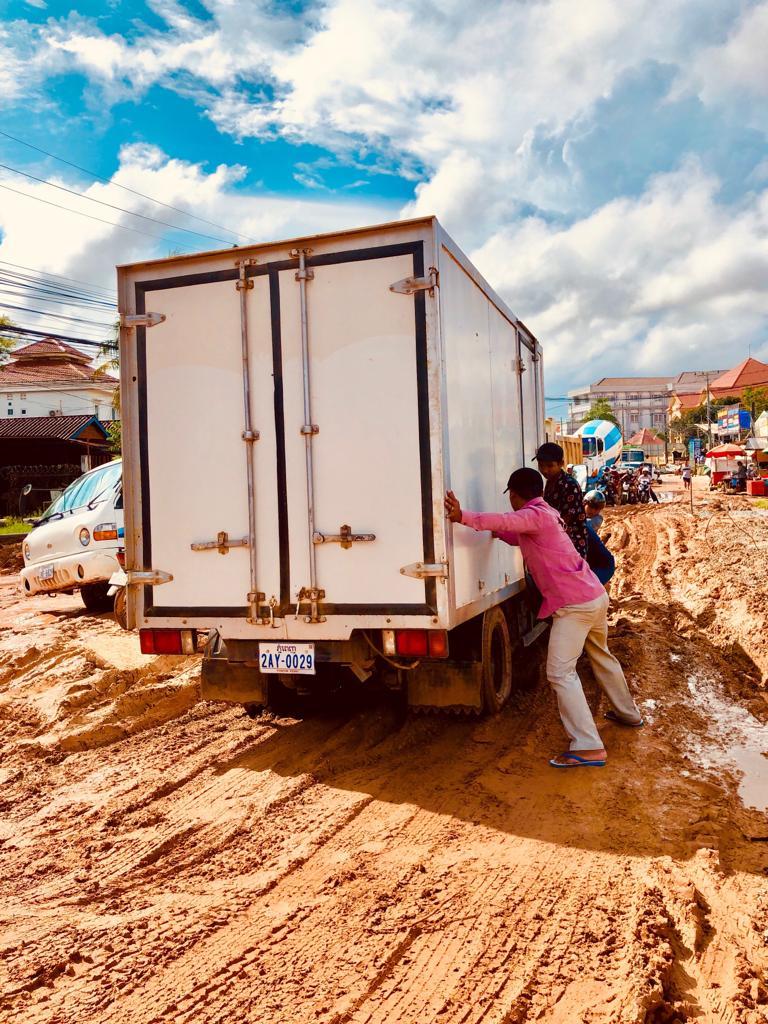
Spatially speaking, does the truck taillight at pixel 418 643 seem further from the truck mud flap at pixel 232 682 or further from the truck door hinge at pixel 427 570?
the truck mud flap at pixel 232 682

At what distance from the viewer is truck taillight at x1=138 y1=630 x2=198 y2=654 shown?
5.46m

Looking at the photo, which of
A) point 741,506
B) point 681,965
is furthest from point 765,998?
point 741,506

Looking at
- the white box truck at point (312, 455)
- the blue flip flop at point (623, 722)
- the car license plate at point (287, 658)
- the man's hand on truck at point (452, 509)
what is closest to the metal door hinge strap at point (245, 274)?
the white box truck at point (312, 455)

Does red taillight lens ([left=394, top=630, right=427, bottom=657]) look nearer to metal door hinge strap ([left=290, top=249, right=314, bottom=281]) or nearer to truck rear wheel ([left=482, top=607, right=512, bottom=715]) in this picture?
truck rear wheel ([left=482, top=607, right=512, bottom=715])

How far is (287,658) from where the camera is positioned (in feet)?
16.7

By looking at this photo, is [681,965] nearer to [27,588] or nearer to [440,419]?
[440,419]

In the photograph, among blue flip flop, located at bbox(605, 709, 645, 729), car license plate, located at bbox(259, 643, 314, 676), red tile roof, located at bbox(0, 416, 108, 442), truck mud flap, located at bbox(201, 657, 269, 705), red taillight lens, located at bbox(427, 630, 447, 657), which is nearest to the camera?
red taillight lens, located at bbox(427, 630, 447, 657)

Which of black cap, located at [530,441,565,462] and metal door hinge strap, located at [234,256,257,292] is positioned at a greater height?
metal door hinge strap, located at [234,256,257,292]

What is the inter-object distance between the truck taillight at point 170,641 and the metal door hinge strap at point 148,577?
34 cm

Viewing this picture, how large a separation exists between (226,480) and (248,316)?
1.02m

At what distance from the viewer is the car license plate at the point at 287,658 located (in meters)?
5.05

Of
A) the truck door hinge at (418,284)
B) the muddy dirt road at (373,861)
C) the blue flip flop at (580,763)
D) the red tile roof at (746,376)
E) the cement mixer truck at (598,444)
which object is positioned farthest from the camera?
the red tile roof at (746,376)

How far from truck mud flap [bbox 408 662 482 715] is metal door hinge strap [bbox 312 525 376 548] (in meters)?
1.09

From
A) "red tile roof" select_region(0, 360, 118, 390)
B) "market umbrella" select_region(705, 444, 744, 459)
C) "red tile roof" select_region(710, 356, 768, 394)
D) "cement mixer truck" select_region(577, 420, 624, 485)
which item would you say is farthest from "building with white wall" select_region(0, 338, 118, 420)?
"red tile roof" select_region(710, 356, 768, 394)
